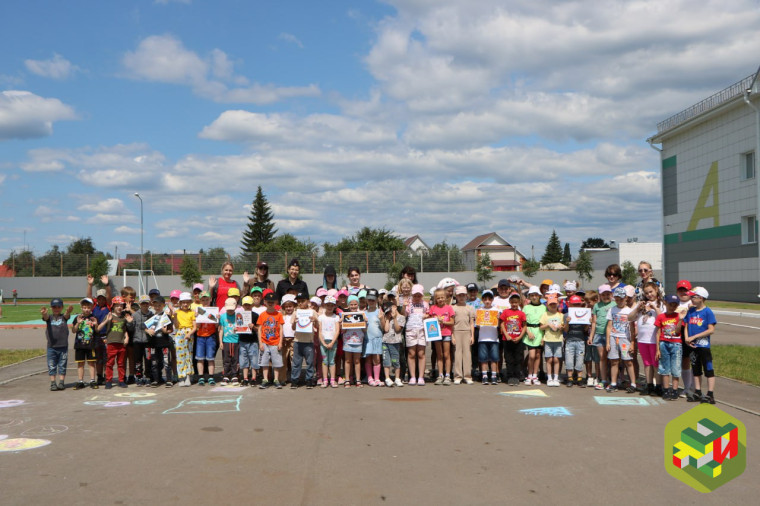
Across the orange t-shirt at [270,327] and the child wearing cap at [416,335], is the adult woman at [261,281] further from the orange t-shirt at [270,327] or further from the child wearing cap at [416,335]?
the child wearing cap at [416,335]

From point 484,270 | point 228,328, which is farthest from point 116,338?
point 484,270

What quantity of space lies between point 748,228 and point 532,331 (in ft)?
97.5

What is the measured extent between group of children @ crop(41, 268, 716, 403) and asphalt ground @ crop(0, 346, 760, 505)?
2.86 ft

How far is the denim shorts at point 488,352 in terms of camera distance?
1039 centimetres

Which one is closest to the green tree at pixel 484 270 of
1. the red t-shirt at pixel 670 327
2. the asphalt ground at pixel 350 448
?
the asphalt ground at pixel 350 448

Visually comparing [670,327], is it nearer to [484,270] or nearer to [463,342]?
[463,342]

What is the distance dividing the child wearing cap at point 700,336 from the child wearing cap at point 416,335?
4.13 m

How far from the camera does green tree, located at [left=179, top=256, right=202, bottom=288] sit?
1889 inches

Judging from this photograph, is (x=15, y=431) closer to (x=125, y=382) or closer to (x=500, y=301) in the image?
(x=125, y=382)

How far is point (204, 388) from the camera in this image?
1002 centimetres

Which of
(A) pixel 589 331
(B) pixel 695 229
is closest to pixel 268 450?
(A) pixel 589 331

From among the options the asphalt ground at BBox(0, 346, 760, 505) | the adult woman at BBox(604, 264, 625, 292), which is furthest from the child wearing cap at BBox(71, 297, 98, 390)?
the adult woman at BBox(604, 264, 625, 292)

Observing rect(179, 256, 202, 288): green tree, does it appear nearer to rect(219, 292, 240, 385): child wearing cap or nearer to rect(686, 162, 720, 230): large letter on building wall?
rect(686, 162, 720, 230): large letter on building wall

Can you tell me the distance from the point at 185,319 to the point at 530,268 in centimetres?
4642
